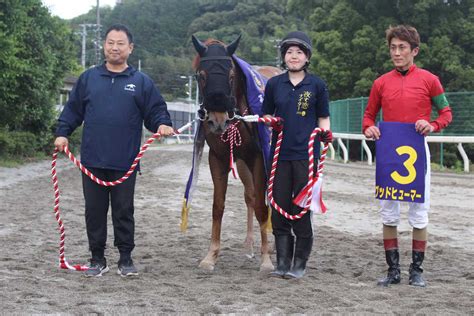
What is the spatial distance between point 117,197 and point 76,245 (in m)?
1.74

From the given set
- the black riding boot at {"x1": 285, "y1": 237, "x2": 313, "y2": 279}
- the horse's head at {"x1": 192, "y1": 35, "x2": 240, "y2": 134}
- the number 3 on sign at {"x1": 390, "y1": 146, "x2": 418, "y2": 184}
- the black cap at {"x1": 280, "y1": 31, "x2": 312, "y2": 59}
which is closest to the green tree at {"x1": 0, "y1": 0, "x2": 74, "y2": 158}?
the horse's head at {"x1": 192, "y1": 35, "x2": 240, "y2": 134}

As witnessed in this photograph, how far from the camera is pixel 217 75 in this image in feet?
16.6

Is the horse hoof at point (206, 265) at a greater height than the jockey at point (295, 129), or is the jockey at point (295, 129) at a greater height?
the jockey at point (295, 129)

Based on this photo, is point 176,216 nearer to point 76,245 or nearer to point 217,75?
point 76,245

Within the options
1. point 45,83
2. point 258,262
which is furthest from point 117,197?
point 45,83

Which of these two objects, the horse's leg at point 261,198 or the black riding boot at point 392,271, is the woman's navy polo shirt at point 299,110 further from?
the black riding boot at point 392,271

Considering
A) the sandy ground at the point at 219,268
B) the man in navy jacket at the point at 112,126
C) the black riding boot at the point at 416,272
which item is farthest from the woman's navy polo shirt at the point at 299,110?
the black riding boot at the point at 416,272

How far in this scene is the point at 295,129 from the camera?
5.14m

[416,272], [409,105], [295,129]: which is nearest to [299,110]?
[295,129]

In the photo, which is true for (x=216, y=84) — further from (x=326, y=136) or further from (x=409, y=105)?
(x=409, y=105)

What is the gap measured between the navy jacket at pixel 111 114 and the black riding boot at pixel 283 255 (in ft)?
4.39

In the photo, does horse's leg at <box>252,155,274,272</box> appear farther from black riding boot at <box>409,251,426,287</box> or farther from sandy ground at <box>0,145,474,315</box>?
black riding boot at <box>409,251,426,287</box>

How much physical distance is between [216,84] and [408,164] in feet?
5.30

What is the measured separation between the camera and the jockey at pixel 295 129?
5.12 metres
